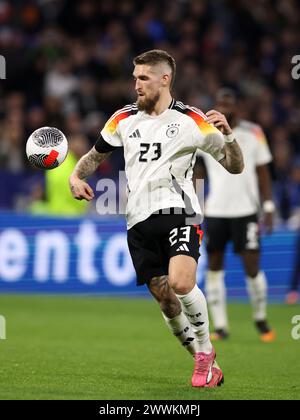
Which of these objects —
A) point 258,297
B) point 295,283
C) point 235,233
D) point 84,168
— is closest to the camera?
point 84,168

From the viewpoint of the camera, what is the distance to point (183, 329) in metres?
7.78

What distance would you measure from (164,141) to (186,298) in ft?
3.76

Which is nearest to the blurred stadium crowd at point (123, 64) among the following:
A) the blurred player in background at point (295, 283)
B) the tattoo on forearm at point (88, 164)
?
the blurred player in background at point (295, 283)

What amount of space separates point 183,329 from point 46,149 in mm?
1670

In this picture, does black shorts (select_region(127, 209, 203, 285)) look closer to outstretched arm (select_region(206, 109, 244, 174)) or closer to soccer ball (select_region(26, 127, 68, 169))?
outstretched arm (select_region(206, 109, 244, 174))

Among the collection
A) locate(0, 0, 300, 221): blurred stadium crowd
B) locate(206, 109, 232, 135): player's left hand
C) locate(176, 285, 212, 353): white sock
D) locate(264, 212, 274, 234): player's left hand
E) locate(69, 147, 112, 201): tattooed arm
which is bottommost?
locate(176, 285, 212, 353): white sock

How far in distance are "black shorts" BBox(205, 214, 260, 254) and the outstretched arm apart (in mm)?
3878

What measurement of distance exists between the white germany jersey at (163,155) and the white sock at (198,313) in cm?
64

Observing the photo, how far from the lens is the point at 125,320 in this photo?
42.2 ft

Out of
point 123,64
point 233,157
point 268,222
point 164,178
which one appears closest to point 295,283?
point 268,222

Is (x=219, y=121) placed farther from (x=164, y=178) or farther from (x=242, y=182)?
(x=242, y=182)

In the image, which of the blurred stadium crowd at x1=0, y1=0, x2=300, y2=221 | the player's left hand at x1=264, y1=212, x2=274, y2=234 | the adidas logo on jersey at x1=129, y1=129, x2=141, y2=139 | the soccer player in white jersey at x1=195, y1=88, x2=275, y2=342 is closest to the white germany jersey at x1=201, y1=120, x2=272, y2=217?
the soccer player in white jersey at x1=195, y1=88, x2=275, y2=342

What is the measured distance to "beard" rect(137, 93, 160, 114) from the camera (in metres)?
7.62

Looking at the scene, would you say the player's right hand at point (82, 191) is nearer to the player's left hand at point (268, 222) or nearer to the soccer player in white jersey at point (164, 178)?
the soccer player in white jersey at point (164, 178)
